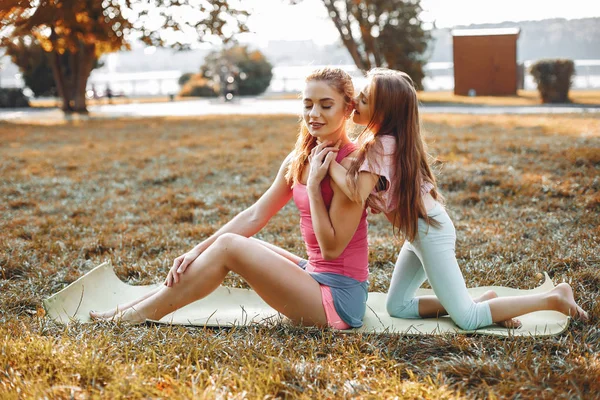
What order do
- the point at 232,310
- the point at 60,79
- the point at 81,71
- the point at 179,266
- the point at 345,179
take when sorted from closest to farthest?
the point at 345,179 < the point at 179,266 < the point at 232,310 < the point at 81,71 < the point at 60,79

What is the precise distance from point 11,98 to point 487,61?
19471 mm

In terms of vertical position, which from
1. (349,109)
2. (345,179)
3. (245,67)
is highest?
(245,67)

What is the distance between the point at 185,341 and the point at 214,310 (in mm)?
641

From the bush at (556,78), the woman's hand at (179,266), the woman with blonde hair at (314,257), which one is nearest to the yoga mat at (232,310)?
the woman with blonde hair at (314,257)

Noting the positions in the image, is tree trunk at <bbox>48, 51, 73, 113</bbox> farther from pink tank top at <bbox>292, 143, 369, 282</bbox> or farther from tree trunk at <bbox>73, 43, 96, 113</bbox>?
pink tank top at <bbox>292, 143, 369, 282</bbox>

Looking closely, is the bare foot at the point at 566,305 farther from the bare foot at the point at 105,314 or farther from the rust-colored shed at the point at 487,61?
the rust-colored shed at the point at 487,61

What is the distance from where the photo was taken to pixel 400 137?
9.39 ft

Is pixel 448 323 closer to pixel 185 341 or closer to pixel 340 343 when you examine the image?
pixel 340 343

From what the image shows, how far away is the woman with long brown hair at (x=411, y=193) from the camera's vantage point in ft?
9.27

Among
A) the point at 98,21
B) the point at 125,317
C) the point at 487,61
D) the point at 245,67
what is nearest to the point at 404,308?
the point at 125,317

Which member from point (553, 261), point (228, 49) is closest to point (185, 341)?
point (553, 261)

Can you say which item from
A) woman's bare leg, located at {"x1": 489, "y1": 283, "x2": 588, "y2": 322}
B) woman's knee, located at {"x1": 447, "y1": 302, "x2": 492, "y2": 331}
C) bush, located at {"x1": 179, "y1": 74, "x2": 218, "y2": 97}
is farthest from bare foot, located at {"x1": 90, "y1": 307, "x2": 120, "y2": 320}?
bush, located at {"x1": 179, "y1": 74, "x2": 218, "y2": 97}

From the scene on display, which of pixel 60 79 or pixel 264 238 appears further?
pixel 60 79

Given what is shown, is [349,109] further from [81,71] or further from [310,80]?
[81,71]
